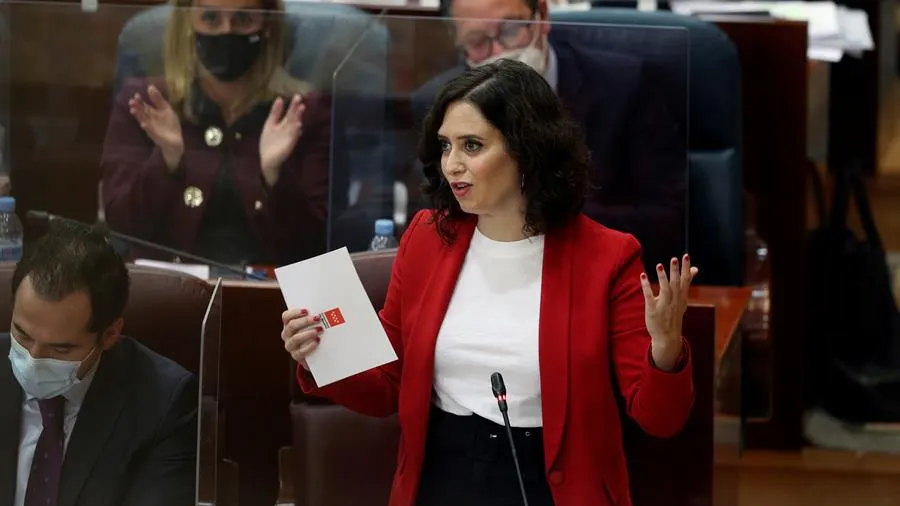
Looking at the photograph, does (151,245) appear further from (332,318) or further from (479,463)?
(479,463)

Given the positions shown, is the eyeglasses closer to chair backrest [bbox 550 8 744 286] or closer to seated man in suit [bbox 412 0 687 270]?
seated man in suit [bbox 412 0 687 270]

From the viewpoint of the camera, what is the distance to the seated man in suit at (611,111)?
2117mm

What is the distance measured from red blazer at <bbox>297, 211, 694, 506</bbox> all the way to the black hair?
0.89 feet

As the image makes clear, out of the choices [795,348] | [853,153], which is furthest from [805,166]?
[853,153]

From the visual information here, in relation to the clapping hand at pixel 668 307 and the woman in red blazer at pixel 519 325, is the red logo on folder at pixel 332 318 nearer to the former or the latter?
the woman in red blazer at pixel 519 325

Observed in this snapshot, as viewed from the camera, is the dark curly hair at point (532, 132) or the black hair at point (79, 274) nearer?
the dark curly hair at point (532, 132)

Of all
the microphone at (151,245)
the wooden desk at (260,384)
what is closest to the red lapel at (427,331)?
the wooden desk at (260,384)

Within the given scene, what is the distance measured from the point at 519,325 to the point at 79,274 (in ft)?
1.90

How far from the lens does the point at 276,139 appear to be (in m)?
2.17

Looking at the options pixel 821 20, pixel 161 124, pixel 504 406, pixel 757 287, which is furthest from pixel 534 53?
pixel 821 20

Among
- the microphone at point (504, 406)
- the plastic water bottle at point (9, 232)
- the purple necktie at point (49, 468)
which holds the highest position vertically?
the plastic water bottle at point (9, 232)

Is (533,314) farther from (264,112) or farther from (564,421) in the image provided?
(264,112)

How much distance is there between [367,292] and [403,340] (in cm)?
8

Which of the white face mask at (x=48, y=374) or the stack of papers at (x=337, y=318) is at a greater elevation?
the stack of papers at (x=337, y=318)
